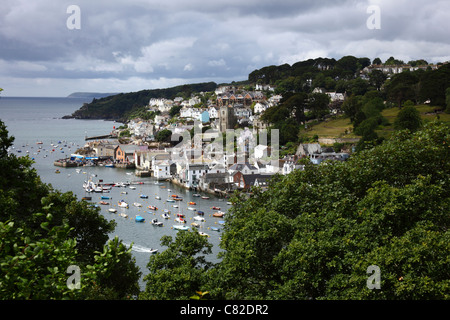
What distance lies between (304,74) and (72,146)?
4519 centimetres

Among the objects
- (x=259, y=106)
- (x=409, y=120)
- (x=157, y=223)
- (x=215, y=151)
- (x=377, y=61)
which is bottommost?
(x=157, y=223)

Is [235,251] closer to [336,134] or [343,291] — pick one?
[343,291]

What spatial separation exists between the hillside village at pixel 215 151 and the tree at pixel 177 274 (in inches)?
227

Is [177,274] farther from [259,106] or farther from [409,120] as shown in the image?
[259,106]

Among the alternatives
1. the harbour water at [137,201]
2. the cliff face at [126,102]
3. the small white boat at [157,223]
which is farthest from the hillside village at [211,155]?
the cliff face at [126,102]

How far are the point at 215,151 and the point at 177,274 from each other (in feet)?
133

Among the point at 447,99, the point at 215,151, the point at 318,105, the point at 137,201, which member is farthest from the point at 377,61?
the point at 137,201

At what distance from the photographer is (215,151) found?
4800 cm

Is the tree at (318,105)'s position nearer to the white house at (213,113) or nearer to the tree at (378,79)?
the tree at (378,79)

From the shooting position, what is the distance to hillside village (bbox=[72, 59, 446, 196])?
35.9m

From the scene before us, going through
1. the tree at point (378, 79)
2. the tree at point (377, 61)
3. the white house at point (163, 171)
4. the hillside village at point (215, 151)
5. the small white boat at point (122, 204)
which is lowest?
the small white boat at point (122, 204)

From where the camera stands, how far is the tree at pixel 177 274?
727cm
